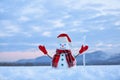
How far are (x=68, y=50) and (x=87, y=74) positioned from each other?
0.76 m

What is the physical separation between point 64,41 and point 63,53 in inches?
8.4

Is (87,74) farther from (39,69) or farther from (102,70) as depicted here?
(39,69)

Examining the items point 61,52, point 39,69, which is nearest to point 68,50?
point 61,52

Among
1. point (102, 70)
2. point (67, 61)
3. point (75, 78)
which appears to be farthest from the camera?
point (67, 61)

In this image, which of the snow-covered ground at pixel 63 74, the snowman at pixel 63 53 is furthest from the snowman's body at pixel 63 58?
the snow-covered ground at pixel 63 74

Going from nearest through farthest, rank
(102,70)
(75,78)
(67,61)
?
(75,78), (102,70), (67,61)

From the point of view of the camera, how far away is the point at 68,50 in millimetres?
4770

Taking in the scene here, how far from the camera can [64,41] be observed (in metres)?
4.71

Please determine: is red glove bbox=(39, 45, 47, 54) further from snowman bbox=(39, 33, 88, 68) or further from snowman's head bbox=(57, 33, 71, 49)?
snowman's head bbox=(57, 33, 71, 49)

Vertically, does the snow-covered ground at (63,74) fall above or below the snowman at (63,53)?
below

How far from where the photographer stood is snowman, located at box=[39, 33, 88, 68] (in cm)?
470

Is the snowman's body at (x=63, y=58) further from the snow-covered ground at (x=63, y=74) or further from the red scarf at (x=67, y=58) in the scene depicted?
the snow-covered ground at (x=63, y=74)

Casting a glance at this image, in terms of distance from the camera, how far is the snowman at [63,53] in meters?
4.70

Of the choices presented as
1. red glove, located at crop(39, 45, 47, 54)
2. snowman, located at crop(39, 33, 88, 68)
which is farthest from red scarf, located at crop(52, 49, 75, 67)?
red glove, located at crop(39, 45, 47, 54)
